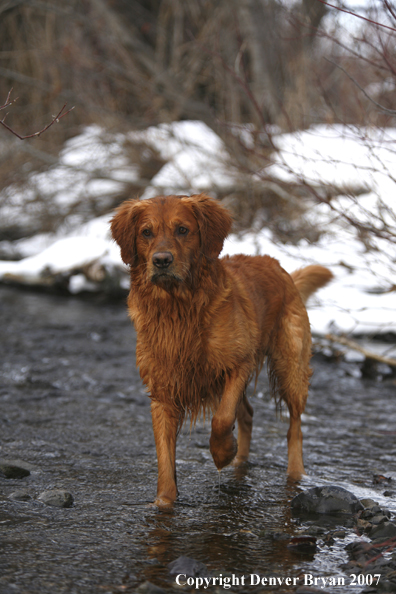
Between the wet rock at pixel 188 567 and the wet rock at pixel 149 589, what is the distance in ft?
0.62

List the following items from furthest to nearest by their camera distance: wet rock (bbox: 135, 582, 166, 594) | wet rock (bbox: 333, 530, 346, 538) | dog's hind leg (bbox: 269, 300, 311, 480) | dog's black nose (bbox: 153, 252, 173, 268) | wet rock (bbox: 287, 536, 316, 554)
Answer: dog's hind leg (bbox: 269, 300, 311, 480), dog's black nose (bbox: 153, 252, 173, 268), wet rock (bbox: 333, 530, 346, 538), wet rock (bbox: 287, 536, 316, 554), wet rock (bbox: 135, 582, 166, 594)

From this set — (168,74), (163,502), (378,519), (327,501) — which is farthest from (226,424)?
(168,74)

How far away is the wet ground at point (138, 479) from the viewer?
2.69 m

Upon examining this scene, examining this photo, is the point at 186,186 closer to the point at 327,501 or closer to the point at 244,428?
the point at 244,428

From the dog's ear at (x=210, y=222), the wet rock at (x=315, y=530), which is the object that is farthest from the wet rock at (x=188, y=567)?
the dog's ear at (x=210, y=222)

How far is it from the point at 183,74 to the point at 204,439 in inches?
→ 411

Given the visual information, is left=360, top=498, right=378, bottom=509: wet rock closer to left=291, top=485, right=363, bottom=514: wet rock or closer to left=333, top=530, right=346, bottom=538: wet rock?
left=291, top=485, right=363, bottom=514: wet rock

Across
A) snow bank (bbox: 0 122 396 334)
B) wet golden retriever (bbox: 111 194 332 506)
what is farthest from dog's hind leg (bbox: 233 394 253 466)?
snow bank (bbox: 0 122 396 334)

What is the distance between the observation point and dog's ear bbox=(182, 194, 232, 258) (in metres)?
3.57

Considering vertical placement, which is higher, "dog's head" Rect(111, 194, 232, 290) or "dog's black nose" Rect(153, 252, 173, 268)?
"dog's head" Rect(111, 194, 232, 290)

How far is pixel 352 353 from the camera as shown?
7.11m

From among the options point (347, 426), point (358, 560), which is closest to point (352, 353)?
point (347, 426)

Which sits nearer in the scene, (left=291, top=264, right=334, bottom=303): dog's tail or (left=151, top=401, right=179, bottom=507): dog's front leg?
(left=151, top=401, right=179, bottom=507): dog's front leg

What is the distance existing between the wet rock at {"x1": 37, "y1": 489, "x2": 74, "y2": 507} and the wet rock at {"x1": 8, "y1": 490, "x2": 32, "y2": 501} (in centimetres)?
6
